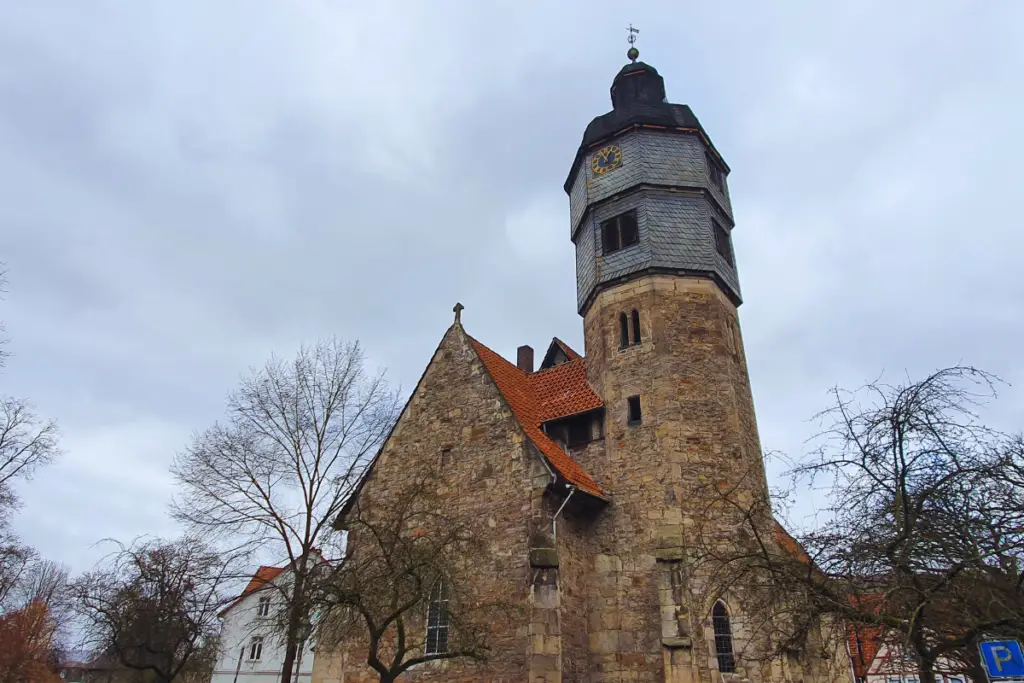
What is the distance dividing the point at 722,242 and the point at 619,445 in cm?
780

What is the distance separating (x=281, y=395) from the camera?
19016mm

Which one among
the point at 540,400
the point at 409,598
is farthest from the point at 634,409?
the point at 409,598

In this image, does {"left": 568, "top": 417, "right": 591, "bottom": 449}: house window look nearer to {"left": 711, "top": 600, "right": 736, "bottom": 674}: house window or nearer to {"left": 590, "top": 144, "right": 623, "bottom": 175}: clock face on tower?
{"left": 711, "top": 600, "right": 736, "bottom": 674}: house window

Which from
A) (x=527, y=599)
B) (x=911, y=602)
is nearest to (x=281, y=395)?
(x=527, y=599)

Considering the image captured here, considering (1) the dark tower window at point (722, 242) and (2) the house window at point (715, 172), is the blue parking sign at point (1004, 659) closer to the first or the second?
(1) the dark tower window at point (722, 242)

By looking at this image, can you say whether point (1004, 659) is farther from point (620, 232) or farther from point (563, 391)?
point (620, 232)

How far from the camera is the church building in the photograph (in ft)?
46.8

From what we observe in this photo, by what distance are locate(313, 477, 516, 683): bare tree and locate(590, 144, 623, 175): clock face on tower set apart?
461 inches

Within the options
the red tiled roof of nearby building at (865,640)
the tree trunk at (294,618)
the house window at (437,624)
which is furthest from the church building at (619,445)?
the tree trunk at (294,618)

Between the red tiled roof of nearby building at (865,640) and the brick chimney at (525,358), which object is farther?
the brick chimney at (525,358)

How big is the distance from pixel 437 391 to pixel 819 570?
11889mm

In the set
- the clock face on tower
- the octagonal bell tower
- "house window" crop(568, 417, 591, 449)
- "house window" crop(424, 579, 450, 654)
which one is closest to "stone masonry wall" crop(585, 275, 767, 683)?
the octagonal bell tower

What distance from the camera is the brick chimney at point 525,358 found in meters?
24.8

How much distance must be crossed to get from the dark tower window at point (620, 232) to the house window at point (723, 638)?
1017cm
